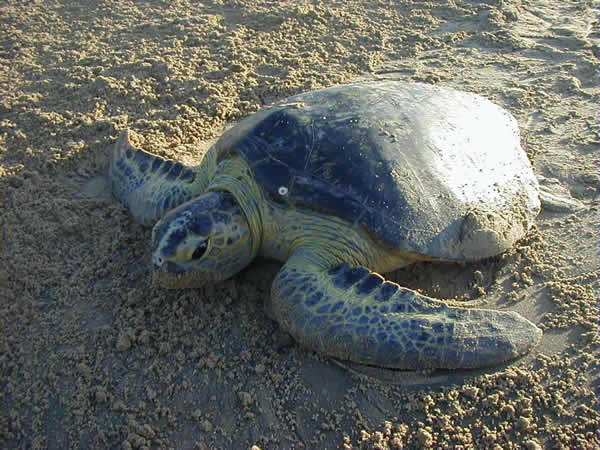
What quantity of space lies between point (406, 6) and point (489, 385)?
406cm

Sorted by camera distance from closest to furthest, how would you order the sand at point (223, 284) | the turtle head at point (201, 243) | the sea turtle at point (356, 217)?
the sand at point (223, 284)
the sea turtle at point (356, 217)
the turtle head at point (201, 243)

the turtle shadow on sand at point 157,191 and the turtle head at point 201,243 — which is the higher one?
the turtle head at point 201,243

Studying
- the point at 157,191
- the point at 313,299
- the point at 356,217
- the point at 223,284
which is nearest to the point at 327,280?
the point at 313,299

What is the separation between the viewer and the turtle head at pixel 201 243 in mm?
2045

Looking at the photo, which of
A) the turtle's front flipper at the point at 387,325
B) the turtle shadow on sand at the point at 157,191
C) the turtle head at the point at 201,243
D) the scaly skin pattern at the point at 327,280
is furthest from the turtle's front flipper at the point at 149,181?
the turtle's front flipper at the point at 387,325

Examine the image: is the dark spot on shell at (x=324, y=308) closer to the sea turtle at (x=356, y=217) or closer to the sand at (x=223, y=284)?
the sea turtle at (x=356, y=217)

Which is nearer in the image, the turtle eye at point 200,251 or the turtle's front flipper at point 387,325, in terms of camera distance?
the turtle's front flipper at point 387,325

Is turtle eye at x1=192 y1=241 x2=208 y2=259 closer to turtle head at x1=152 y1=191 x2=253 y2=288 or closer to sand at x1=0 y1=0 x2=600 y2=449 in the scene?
turtle head at x1=152 y1=191 x2=253 y2=288

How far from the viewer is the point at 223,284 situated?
7.48ft

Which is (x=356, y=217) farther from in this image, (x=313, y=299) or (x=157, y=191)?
(x=157, y=191)

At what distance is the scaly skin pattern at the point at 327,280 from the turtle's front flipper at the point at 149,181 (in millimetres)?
251

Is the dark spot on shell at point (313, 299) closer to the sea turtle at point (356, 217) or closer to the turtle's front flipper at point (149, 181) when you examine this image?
the sea turtle at point (356, 217)

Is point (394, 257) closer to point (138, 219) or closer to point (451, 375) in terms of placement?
point (451, 375)

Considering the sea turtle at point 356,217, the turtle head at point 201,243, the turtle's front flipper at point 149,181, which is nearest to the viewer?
the sea turtle at point 356,217
